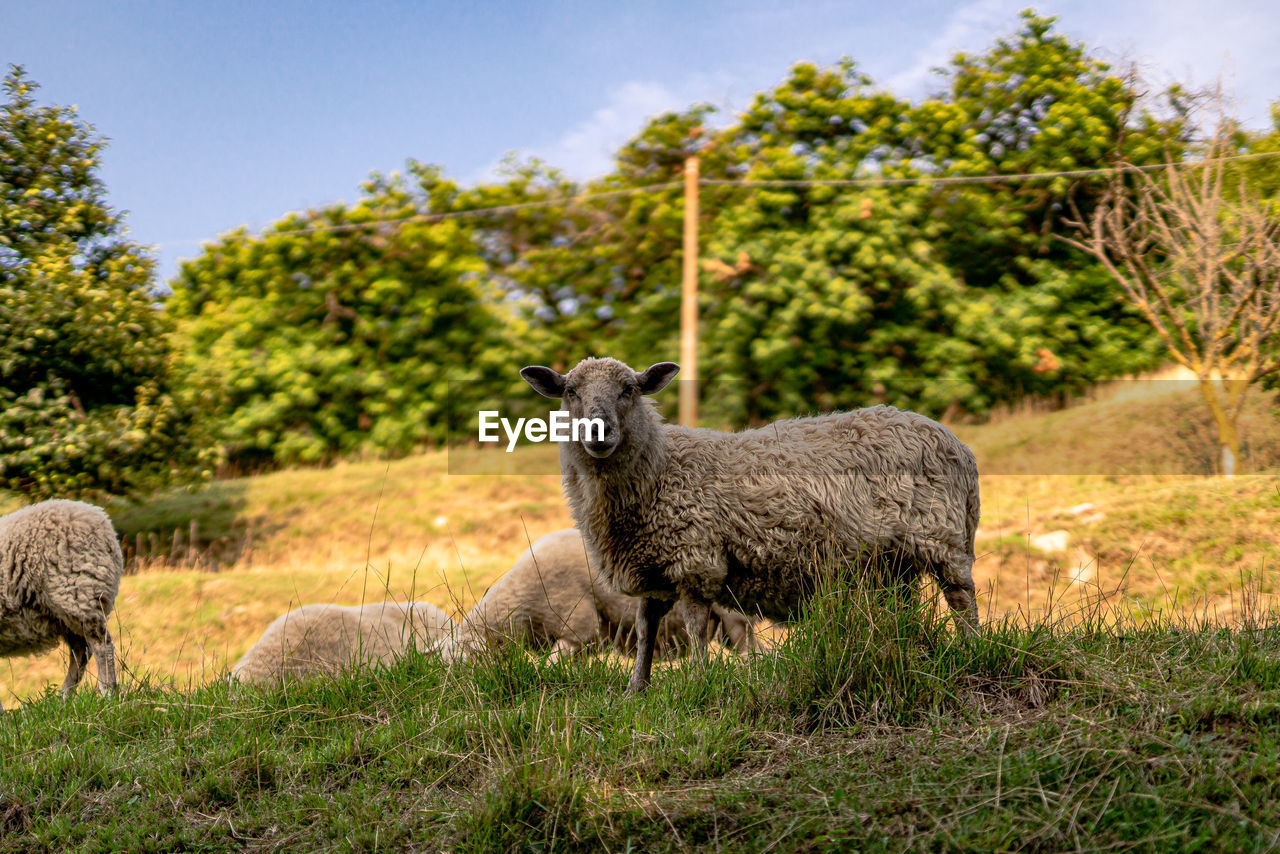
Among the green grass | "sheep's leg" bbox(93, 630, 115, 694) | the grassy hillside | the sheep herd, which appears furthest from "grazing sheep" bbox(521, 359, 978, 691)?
"sheep's leg" bbox(93, 630, 115, 694)

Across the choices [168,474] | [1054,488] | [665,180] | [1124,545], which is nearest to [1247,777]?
[1124,545]

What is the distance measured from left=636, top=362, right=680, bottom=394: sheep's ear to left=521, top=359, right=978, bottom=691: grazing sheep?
1 cm

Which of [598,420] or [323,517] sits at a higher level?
[598,420]

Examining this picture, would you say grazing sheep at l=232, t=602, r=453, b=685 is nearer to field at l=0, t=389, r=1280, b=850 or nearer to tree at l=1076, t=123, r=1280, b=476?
field at l=0, t=389, r=1280, b=850

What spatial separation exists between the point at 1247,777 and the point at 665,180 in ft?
62.7

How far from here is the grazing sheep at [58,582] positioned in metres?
6.97

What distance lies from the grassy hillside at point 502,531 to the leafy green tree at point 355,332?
4.45ft

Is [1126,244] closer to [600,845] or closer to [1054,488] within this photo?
[1054,488]

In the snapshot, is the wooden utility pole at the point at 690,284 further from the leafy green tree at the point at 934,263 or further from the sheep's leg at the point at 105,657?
the sheep's leg at the point at 105,657

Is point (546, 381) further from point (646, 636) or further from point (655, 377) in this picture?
point (646, 636)

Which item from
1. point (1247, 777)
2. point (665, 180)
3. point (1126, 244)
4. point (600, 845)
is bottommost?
point (600, 845)

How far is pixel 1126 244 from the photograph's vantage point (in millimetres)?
15016

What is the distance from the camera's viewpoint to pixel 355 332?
2117cm

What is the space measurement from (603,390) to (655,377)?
48 cm
